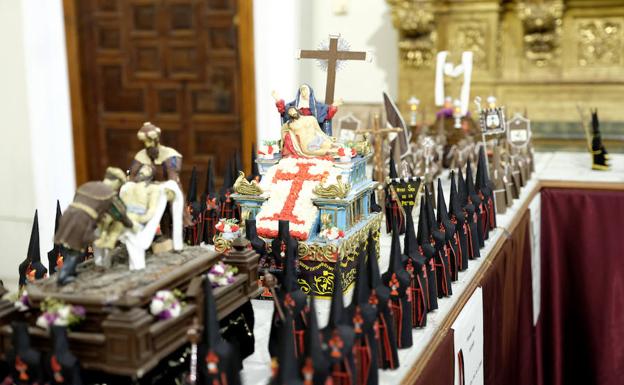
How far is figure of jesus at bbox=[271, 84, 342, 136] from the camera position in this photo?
3967 millimetres

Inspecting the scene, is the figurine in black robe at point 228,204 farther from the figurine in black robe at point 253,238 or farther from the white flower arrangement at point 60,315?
the white flower arrangement at point 60,315

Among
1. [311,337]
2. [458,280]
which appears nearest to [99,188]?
[311,337]

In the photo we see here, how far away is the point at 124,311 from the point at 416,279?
1.37 meters

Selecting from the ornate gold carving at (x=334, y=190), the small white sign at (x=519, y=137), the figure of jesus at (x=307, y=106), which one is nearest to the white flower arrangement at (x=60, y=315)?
the ornate gold carving at (x=334, y=190)

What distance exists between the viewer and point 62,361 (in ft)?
7.32

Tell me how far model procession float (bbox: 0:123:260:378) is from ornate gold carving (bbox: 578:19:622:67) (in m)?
6.26

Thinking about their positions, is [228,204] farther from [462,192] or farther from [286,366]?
[286,366]

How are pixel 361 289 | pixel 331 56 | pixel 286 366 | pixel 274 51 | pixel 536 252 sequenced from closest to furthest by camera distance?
pixel 286 366 < pixel 361 289 < pixel 331 56 < pixel 536 252 < pixel 274 51

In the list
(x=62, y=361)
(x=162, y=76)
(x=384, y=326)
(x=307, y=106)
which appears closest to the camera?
(x=62, y=361)

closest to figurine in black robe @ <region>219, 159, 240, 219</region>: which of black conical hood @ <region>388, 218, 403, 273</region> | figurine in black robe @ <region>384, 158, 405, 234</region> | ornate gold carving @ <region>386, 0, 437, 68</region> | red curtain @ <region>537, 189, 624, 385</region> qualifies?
figurine in black robe @ <region>384, 158, 405, 234</region>

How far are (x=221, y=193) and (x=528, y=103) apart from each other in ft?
15.5

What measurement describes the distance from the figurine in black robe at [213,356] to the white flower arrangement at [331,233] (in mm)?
1273

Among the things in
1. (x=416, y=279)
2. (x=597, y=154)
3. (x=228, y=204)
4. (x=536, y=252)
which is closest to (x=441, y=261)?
(x=416, y=279)

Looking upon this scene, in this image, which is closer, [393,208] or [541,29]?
[393,208]
